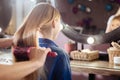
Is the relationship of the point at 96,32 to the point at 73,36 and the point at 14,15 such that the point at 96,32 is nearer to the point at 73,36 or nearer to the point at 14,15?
the point at 73,36

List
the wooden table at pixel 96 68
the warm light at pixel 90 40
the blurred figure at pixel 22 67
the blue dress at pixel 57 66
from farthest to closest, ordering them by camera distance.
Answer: the warm light at pixel 90 40
the wooden table at pixel 96 68
the blue dress at pixel 57 66
the blurred figure at pixel 22 67

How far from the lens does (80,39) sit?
225 cm

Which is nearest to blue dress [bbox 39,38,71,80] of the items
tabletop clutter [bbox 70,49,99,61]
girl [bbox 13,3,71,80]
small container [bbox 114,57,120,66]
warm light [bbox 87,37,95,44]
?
girl [bbox 13,3,71,80]

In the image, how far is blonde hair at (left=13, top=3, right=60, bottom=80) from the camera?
44.9 inches

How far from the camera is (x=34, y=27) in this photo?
1.18 meters

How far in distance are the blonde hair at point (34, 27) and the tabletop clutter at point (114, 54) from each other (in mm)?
718

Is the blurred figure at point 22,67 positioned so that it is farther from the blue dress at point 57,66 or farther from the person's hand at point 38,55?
the blue dress at point 57,66

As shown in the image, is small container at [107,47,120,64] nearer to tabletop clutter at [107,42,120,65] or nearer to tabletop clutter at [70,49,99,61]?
tabletop clutter at [107,42,120,65]

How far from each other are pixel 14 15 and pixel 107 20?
104 cm

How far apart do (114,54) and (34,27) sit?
36.1 inches

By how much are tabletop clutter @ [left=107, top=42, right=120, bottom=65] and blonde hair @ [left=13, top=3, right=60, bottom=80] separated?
72 cm

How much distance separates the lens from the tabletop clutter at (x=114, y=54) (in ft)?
6.07

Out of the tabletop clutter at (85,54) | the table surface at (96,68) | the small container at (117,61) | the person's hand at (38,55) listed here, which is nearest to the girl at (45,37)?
the person's hand at (38,55)

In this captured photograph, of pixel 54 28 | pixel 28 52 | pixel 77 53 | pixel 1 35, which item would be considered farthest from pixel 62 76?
pixel 1 35
